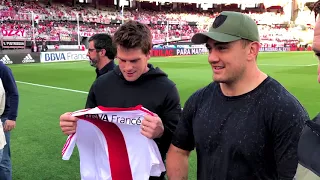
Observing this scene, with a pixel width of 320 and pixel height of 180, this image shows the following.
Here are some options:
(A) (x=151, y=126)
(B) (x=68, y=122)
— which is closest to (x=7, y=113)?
(B) (x=68, y=122)

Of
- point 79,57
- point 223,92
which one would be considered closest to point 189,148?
point 223,92

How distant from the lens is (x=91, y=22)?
51.2 metres

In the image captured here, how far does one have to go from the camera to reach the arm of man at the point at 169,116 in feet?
9.34

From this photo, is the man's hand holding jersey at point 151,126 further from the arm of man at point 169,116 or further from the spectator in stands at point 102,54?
the spectator in stands at point 102,54

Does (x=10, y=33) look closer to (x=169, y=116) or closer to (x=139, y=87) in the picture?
(x=139, y=87)

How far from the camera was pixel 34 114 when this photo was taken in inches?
376

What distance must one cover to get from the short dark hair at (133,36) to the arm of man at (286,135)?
1333mm

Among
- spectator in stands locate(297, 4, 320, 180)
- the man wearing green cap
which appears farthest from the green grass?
spectator in stands locate(297, 4, 320, 180)

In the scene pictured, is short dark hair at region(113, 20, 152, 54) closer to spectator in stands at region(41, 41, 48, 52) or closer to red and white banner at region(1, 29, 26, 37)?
red and white banner at region(1, 29, 26, 37)

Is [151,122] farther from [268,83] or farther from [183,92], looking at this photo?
[183,92]

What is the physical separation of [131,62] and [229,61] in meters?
1.04

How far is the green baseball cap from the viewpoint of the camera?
211 centimetres

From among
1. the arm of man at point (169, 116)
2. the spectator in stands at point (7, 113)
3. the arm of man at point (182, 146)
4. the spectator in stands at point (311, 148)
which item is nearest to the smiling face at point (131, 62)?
the arm of man at point (169, 116)

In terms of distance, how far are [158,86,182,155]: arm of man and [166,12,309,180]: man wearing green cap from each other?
1.66 feet
